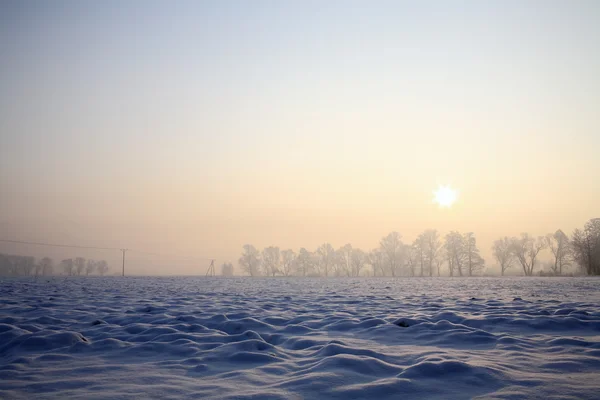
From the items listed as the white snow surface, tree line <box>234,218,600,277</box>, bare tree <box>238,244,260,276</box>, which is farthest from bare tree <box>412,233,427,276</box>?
the white snow surface

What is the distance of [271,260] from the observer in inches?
5202

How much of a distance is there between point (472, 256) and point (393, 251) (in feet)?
74.5

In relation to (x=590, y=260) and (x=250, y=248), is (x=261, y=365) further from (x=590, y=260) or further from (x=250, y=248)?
(x=250, y=248)

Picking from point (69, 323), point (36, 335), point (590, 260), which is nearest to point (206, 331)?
point (36, 335)

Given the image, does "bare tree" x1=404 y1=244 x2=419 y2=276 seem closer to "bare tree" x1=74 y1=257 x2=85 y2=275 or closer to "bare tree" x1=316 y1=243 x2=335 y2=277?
"bare tree" x1=316 y1=243 x2=335 y2=277

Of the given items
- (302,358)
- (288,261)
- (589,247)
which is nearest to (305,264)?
(288,261)

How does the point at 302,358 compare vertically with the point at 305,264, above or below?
above

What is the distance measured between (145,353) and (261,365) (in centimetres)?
208

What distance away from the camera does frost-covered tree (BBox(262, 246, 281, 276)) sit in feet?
428

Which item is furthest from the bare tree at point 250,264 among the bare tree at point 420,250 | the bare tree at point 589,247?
the bare tree at point 589,247

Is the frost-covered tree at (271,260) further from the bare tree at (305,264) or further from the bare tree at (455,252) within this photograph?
the bare tree at (455,252)

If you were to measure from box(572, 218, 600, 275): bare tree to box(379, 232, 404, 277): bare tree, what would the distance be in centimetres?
5018

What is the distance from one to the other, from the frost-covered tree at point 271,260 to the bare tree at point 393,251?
3627 centimetres

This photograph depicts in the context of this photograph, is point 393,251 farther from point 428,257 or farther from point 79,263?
point 79,263
